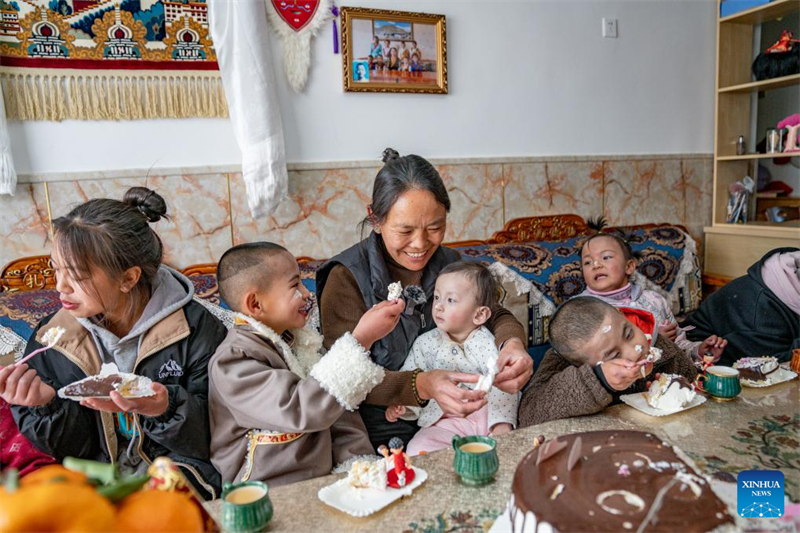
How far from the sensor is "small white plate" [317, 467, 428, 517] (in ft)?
2.96

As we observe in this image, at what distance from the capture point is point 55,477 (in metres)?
0.52

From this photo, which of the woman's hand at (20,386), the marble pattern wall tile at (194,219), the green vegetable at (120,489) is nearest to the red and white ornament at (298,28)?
the marble pattern wall tile at (194,219)

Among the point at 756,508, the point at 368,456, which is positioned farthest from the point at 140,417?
the point at 756,508

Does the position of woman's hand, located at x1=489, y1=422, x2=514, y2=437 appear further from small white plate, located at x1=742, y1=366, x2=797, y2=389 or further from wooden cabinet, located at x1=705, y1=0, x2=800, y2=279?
wooden cabinet, located at x1=705, y1=0, x2=800, y2=279

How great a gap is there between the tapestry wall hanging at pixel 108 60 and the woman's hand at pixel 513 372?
1695 millimetres

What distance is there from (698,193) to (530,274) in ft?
6.16

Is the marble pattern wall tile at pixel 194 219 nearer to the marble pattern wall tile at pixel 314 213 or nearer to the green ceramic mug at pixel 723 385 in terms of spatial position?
the marble pattern wall tile at pixel 314 213

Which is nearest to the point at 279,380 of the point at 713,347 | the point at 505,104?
the point at 713,347

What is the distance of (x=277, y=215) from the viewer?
260 cm

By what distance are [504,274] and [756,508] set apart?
1.68m

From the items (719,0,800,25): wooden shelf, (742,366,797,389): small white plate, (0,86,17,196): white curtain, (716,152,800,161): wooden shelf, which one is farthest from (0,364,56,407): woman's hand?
(719,0,800,25): wooden shelf

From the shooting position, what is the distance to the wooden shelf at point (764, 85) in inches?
131

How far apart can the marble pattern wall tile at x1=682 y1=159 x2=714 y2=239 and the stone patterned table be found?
2508mm

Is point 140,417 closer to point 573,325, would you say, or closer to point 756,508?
point 573,325
